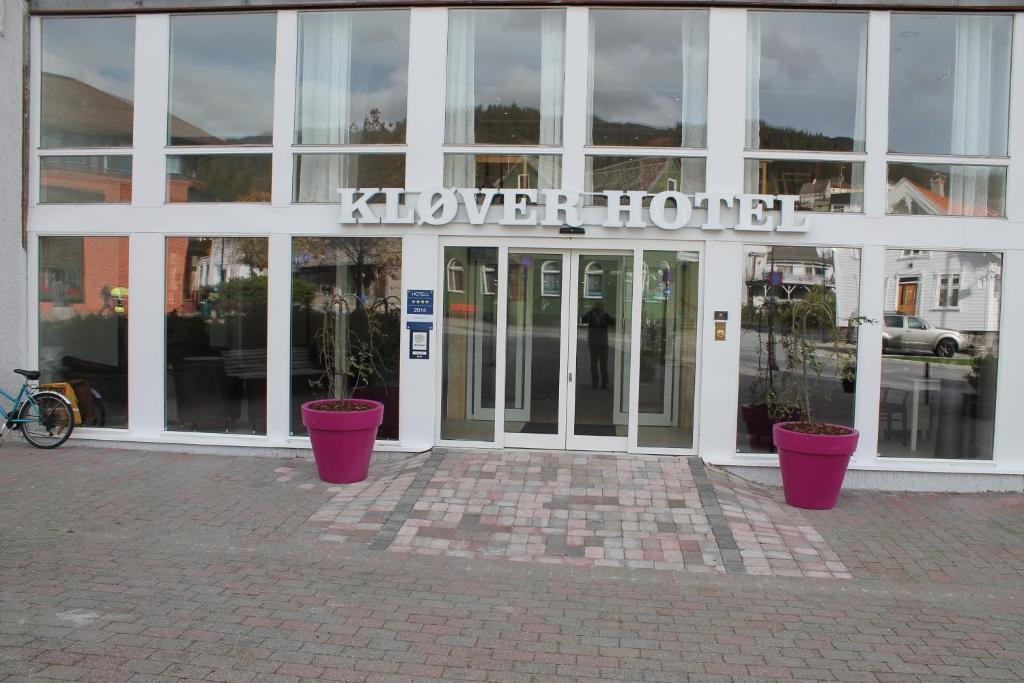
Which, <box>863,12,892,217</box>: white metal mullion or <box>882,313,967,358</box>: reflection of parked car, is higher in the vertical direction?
<box>863,12,892,217</box>: white metal mullion

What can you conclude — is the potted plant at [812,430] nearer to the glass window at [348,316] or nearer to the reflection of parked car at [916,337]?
the reflection of parked car at [916,337]

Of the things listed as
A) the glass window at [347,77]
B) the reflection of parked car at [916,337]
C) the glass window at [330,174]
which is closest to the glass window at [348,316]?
the glass window at [330,174]

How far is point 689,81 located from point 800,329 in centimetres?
290

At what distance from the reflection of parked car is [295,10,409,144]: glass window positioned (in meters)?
5.81

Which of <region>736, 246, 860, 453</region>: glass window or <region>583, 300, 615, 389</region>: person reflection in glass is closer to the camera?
<region>736, 246, 860, 453</region>: glass window

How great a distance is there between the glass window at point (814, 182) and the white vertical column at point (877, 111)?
0.11 meters

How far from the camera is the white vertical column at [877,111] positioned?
838 cm

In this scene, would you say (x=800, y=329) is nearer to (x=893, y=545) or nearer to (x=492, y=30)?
(x=893, y=545)

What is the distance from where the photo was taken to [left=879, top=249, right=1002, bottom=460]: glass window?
27.6 feet

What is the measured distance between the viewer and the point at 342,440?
7.55 metres

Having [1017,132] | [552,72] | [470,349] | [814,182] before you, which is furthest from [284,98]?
[1017,132]

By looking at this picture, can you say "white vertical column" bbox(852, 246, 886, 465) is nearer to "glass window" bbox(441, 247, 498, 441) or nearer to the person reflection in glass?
the person reflection in glass

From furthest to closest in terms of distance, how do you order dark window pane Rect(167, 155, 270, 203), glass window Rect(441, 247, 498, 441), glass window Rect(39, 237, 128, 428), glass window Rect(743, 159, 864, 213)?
glass window Rect(39, 237, 128, 428), dark window pane Rect(167, 155, 270, 203), glass window Rect(441, 247, 498, 441), glass window Rect(743, 159, 864, 213)

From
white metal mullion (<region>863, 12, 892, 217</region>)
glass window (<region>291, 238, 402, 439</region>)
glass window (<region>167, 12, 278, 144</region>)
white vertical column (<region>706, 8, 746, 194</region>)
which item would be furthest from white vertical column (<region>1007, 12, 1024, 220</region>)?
glass window (<region>167, 12, 278, 144</region>)
